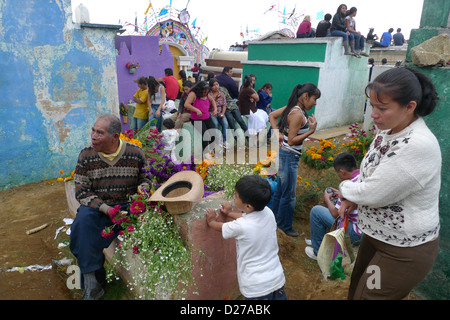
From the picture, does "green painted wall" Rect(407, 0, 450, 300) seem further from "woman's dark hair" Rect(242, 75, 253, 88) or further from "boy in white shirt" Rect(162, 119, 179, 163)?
"woman's dark hair" Rect(242, 75, 253, 88)

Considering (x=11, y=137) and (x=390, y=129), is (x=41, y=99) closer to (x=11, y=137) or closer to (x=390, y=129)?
(x=11, y=137)

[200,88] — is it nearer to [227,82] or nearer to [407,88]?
[227,82]

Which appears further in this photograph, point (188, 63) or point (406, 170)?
point (188, 63)

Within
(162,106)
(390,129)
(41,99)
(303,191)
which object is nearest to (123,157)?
(390,129)

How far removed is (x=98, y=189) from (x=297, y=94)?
8.21ft

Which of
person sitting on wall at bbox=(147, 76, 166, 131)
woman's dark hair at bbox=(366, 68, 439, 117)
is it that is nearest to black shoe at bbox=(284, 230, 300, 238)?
woman's dark hair at bbox=(366, 68, 439, 117)

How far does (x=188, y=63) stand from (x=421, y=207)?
15.3 metres

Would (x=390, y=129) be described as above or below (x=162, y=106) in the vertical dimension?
above

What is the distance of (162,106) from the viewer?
7.22 m

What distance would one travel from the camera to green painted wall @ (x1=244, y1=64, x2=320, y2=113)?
9087mm

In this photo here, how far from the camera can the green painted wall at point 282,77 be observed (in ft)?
29.8

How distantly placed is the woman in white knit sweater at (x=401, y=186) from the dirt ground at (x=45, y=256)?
150 cm

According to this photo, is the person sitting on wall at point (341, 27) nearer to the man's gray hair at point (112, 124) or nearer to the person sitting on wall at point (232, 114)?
the person sitting on wall at point (232, 114)

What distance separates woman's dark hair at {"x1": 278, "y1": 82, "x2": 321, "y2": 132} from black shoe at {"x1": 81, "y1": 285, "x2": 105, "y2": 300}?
2731 mm
